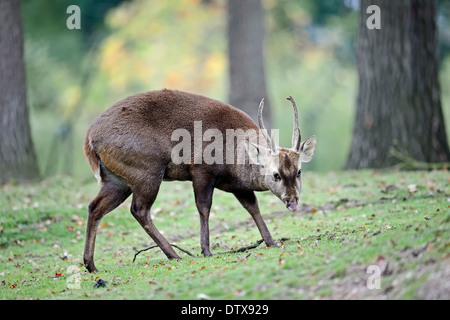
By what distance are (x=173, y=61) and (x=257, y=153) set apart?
22.6 meters

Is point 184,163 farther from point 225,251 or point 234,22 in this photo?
point 234,22

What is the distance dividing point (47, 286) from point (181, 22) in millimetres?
23160

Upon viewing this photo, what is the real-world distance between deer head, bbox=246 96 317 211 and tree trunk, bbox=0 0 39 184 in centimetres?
764

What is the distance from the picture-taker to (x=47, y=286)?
755 centimetres

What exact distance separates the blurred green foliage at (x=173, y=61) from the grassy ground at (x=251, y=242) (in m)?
9.96

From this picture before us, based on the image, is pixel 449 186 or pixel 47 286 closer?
pixel 47 286

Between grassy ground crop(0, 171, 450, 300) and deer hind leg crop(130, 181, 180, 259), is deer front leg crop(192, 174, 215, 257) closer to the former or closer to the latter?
grassy ground crop(0, 171, 450, 300)

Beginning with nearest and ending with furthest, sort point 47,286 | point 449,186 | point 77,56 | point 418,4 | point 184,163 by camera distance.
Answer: point 47,286 → point 184,163 → point 449,186 → point 418,4 → point 77,56

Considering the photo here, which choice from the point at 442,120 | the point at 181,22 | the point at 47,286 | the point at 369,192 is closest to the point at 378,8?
the point at 442,120

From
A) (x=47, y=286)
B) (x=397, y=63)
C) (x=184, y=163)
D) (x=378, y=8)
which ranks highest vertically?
Result: (x=378, y=8)

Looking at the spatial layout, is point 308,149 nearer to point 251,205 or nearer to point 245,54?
point 251,205

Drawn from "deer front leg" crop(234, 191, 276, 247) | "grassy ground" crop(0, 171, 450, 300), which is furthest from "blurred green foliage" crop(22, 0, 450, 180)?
"deer front leg" crop(234, 191, 276, 247)

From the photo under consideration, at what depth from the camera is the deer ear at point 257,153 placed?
26.6 feet

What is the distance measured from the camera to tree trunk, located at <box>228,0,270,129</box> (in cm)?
1805
